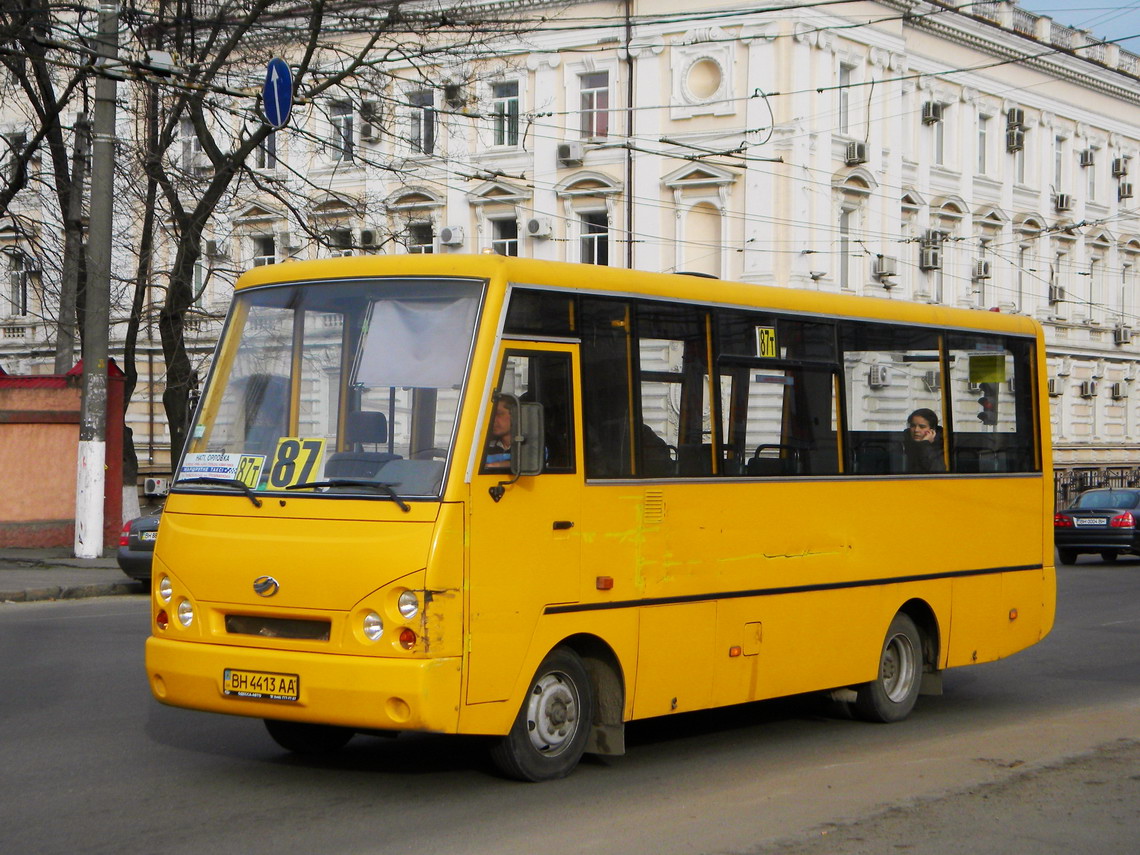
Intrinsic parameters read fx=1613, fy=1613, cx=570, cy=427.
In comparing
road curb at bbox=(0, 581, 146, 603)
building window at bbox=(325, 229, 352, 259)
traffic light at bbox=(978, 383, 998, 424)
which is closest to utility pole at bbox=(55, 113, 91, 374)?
building window at bbox=(325, 229, 352, 259)

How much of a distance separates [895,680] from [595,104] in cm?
3333

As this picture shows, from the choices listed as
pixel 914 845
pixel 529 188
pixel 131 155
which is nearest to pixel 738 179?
pixel 529 188

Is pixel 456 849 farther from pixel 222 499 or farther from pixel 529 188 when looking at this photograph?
pixel 529 188

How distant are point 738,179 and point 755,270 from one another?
236 centimetres

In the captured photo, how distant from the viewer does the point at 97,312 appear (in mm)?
22203

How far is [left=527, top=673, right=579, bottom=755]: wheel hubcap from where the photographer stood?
26.0 feet

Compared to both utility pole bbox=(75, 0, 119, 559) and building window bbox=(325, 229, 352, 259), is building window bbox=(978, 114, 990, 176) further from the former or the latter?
utility pole bbox=(75, 0, 119, 559)

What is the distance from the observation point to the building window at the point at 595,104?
42.3 meters

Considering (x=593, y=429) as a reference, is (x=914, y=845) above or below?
below

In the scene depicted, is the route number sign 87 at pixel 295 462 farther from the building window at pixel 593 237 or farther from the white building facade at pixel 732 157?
the building window at pixel 593 237

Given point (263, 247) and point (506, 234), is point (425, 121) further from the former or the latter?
point (263, 247)

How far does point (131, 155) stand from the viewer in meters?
25.9

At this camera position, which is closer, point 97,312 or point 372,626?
point 372,626

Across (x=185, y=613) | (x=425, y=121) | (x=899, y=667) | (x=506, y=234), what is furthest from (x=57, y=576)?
(x=506, y=234)
